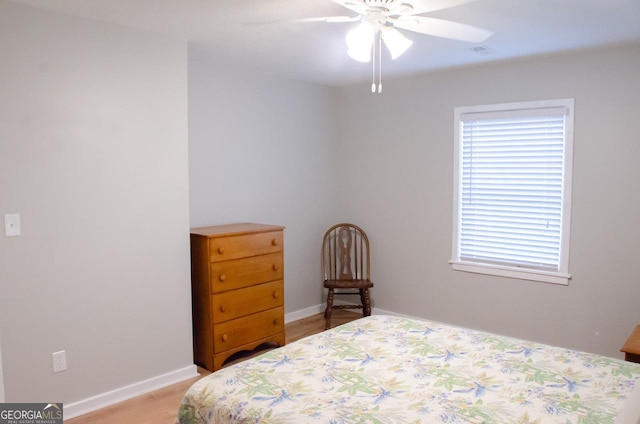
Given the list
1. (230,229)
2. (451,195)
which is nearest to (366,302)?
(451,195)

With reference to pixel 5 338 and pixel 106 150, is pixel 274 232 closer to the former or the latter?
pixel 106 150

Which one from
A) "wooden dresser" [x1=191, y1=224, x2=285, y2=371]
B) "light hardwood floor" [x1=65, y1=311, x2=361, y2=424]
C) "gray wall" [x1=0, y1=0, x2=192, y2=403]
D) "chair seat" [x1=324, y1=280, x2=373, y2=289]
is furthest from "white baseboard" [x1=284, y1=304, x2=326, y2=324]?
"gray wall" [x1=0, y1=0, x2=192, y2=403]

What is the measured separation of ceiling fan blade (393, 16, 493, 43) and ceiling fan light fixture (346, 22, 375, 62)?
211 mm

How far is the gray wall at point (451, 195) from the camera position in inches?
133

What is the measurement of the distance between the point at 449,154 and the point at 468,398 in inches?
106

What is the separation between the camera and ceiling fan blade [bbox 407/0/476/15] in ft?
7.80

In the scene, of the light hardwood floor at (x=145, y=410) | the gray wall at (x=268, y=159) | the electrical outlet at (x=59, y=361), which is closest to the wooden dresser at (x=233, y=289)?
the light hardwood floor at (x=145, y=410)

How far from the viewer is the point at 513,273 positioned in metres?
3.90

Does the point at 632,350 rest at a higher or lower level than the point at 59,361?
higher

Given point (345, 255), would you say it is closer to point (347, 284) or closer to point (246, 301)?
point (347, 284)

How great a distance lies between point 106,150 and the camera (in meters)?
2.87

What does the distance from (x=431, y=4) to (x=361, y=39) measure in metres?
0.45

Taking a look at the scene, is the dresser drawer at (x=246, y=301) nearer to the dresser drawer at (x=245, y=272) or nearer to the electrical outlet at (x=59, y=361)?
the dresser drawer at (x=245, y=272)

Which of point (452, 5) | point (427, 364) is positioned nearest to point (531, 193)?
point (452, 5)
